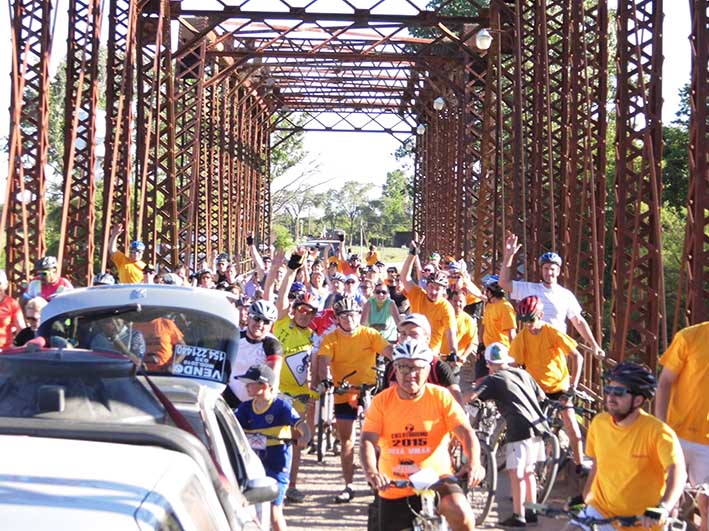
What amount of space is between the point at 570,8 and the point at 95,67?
284 inches

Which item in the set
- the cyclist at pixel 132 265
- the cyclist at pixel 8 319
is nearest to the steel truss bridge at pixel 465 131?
the cyclist at pixel 132 265

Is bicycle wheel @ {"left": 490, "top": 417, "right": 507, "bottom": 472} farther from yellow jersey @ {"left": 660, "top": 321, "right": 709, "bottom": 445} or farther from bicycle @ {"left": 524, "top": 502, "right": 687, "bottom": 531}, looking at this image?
bicycle @ {"left": 524, "top": 502, "right": 687, "bottom": 531}

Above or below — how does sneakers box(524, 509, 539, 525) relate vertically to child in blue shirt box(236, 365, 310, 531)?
below

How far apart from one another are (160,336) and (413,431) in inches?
59.6

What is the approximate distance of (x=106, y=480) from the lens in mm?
3375

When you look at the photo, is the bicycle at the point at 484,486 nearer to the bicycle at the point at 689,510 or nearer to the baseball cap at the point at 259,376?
the bicycle at the point at 689,510

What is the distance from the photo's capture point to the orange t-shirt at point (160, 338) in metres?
6.47

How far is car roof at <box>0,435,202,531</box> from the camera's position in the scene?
3.10 metres

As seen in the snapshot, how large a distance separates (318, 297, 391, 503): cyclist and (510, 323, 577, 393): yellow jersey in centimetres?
118

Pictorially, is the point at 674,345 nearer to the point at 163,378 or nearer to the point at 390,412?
the point at 390,412

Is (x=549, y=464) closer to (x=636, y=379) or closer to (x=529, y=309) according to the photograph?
(x=529, y=309)

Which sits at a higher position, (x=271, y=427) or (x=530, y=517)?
(x=271, y=427)

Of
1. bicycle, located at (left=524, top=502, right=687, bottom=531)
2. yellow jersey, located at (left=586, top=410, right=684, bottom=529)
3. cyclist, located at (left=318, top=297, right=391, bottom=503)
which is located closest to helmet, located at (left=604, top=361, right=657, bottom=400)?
yellow jersey, located at (left=586, top=410, right=684, bottom=529)

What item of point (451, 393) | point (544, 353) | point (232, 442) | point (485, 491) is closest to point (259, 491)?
point (232, 442)
